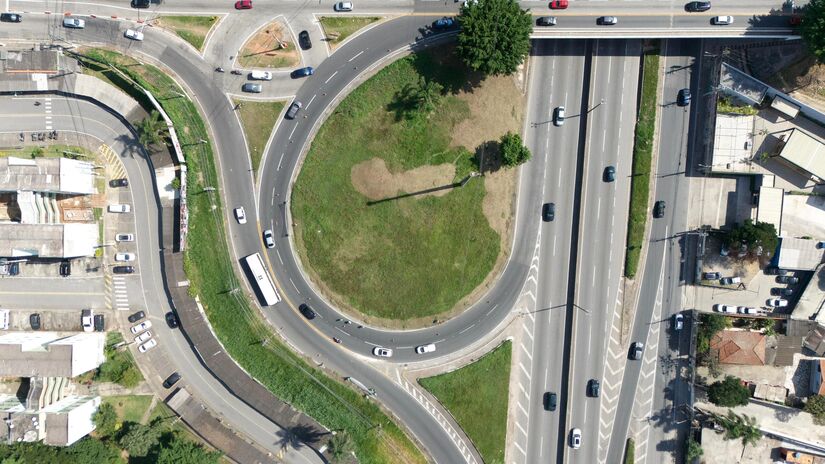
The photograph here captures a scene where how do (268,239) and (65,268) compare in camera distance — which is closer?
(268,239)

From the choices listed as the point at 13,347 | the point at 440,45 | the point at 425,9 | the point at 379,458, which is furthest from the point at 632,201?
the point at 13,347

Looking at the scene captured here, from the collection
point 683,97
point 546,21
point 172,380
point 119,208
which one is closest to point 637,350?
point 683,97

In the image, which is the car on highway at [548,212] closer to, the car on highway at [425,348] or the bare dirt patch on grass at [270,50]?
the car on highway at [425,348]

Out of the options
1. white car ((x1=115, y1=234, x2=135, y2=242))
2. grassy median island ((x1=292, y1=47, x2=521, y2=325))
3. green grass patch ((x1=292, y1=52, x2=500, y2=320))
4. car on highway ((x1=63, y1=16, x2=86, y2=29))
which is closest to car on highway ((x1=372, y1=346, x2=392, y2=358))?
green grass patch ((x1=292, y1=52, x2=500, y2=320))

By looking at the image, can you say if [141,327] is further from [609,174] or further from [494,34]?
[609,174]

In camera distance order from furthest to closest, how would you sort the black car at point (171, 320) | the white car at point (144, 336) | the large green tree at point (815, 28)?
the black car at point (171, 320) → the white car at point (144, 336) → the large green tree at point (815, 28)

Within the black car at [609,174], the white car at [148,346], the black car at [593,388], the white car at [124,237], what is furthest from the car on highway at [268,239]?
the black car at [593,388]

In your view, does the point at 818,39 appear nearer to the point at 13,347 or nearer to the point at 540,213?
the point at 540,213
